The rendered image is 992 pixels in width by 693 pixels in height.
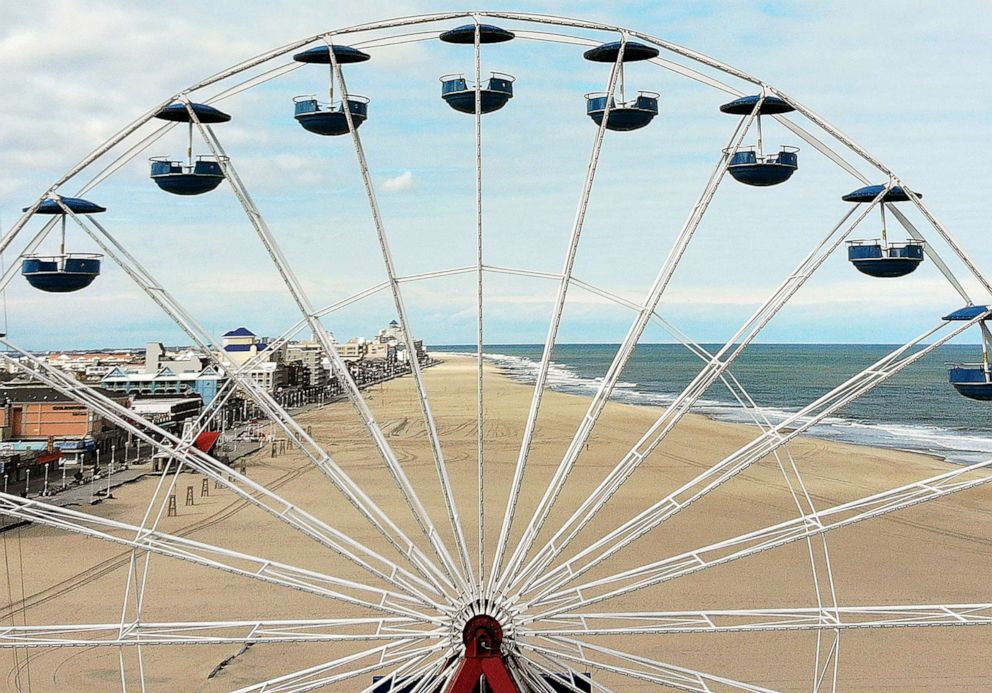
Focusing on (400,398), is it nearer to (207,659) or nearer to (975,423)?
(975,423)

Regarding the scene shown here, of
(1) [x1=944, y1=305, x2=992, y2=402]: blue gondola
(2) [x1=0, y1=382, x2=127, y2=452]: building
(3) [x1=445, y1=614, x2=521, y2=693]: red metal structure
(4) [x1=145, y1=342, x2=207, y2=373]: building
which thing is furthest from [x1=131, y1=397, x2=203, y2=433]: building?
(1) [x1=944, y1=305, x2=992, y2=402]: blue gondola

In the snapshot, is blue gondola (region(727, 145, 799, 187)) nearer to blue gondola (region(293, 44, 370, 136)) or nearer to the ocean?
blue gondola (region(293, 44, 370, 136))

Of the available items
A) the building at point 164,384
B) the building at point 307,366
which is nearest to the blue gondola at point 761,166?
the building at point 164,384

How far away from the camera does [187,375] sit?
8244 centimetres

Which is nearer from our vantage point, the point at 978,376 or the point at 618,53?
the point at 618,53

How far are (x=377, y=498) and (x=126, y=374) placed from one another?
5462 centimetres

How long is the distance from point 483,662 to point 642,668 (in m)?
8.99

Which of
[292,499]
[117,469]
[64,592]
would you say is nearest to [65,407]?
[117,469]

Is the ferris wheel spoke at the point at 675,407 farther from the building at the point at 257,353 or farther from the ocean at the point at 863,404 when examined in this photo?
the building at the point at 257,353

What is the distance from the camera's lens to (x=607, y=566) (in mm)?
29188

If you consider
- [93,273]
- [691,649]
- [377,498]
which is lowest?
[691,649]

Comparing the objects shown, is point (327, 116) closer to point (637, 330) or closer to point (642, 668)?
point (637, 330)

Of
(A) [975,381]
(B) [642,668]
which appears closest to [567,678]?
(B) [642,668]

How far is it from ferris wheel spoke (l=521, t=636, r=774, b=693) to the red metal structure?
53cm
